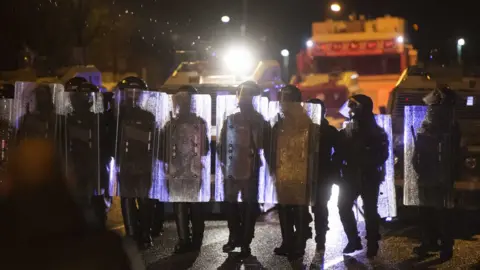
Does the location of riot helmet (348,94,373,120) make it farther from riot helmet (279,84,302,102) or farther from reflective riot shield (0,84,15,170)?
reflective riot shield (0,84,15,170)

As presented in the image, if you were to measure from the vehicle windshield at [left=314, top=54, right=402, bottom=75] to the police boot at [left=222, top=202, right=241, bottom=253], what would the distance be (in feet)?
35.3

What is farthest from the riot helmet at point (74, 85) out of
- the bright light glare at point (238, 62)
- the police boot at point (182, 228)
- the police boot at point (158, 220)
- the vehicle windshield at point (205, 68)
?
the bright light glare at point (238, 62)

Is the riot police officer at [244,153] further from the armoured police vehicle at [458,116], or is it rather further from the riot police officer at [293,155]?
the armoured police vehicle at [458,116]

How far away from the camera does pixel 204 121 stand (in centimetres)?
719

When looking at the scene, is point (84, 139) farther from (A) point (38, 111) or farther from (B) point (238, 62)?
(B) point (238, 62)

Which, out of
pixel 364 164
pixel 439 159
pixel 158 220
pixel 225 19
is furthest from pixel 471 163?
pixel 225 19

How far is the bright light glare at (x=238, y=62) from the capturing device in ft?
44.9

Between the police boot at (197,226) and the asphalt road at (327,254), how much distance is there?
0.36 feet

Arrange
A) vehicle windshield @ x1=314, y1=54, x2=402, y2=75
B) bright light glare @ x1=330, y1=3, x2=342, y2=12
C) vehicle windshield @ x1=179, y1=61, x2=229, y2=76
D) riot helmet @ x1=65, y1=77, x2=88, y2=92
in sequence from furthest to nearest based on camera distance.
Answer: bright light glare @ x1=330, y1=3, x2=342, y2=12
vehicle windshield @ x1=314, y1=54, x2=402, y2=75
vehicle windshield @ x1=179, y1=61, x2=229, y2=76
riot helmet @ x1=65, y1=77, x2=88, y2=92

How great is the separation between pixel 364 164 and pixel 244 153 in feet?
4.58

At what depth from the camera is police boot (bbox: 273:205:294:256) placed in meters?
7.15

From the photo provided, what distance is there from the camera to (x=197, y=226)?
24.6 ft

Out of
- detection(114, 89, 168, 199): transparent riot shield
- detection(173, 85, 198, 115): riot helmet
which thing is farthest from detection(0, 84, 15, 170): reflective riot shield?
detection(173, 85, 198, 115): riot helmet

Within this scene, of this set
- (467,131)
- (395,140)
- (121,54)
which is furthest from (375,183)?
(121,54)
